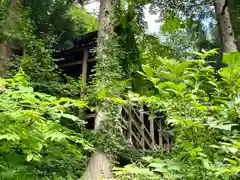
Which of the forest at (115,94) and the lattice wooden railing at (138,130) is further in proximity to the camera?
the lattice wooden railing at (138,130)

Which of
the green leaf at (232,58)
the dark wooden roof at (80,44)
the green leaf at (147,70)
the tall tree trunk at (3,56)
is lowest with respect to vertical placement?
the green leaf at (147,70)

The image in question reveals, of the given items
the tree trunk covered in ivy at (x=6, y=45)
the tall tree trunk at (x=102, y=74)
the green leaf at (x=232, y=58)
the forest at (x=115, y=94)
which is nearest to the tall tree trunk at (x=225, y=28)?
the forest at (x=115, y=94)

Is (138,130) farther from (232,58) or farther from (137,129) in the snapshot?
(232,58)

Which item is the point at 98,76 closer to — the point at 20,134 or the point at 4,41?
the point at 4,41

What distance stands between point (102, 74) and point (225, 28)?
2375 millimetres

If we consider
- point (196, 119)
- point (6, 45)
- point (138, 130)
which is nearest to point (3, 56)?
point (6, 45)

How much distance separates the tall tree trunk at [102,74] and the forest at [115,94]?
0.02 m

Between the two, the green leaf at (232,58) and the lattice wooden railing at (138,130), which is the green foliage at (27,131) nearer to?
the green leaf at (232,58)

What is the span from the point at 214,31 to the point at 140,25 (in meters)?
2.36

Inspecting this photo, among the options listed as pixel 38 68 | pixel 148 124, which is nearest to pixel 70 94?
pixel 38 68

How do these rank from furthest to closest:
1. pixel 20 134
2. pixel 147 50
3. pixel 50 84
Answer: pixel 147 50 → pixel 50 84 → pixel 20 134

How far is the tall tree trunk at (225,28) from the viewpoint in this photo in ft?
14.6

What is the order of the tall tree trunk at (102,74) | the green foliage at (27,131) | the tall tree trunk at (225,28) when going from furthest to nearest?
1. the tall tree trunk at (102,74)
2. the tall tree trunk at (225,28)
3. the green foliage at (27,131)

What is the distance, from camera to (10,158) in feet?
9.34
